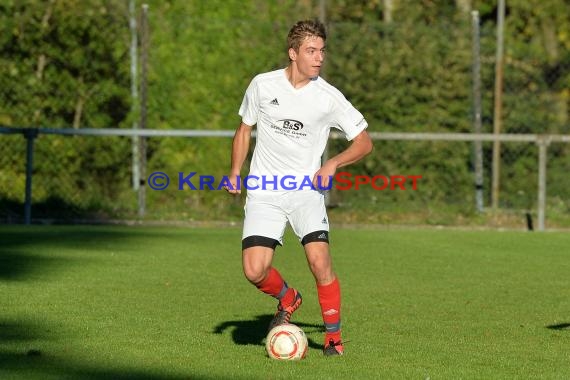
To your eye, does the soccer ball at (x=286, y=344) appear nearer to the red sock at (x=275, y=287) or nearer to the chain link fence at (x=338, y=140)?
the red sock at (x=275, y=287)

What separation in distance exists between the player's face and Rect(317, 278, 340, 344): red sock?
1.27 meters

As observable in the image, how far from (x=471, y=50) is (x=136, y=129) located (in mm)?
4968

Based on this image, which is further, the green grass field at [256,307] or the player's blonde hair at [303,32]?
the player's blonde hair at [303,32]

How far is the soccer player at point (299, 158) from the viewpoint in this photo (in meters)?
8.36

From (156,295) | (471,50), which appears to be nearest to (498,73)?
(471,50)

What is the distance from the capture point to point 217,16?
20.6 metres

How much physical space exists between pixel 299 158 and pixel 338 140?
11.1 metres

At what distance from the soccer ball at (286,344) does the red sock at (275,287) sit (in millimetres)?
507

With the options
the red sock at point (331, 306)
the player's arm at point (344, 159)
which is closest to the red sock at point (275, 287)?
the red sock at point (331, 306)

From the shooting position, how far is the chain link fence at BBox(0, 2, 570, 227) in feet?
63.5

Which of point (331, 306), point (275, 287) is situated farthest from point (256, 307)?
point (331, 306)

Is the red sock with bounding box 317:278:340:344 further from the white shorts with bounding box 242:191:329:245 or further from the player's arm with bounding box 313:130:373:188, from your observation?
the player's arm with bounding box 313:130:373:188

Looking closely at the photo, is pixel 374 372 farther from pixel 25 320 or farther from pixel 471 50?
pixel 471 50

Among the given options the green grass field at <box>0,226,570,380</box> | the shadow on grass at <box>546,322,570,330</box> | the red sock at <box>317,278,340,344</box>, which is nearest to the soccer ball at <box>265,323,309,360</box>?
the green grass field at <box>0,226,570,380</box>
